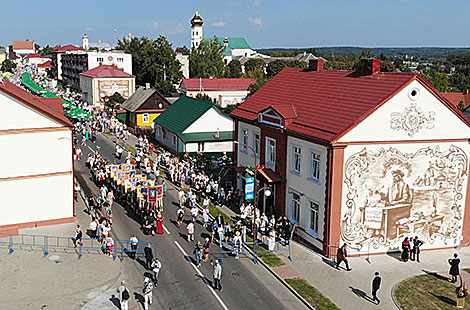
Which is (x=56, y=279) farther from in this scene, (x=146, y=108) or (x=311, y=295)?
(x=146, y=108)

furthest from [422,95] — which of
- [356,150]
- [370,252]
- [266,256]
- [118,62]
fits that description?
[118,62]

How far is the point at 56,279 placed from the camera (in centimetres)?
2359

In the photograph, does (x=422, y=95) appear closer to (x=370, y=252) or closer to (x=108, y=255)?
(x=370, y=252)

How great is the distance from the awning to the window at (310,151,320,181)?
341cm

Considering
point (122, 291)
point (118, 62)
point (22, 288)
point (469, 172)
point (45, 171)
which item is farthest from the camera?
point (118, 62)

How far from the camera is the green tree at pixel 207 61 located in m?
131

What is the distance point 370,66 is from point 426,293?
45.2ft

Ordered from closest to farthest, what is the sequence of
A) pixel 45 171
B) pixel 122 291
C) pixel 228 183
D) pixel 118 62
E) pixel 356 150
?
pixel 122 291
pixel 356 150
pixel 45 171
pixel 228 183
pixel 118 62

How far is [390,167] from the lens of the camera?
27.5 metres

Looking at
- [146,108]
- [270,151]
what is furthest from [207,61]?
[270,151]

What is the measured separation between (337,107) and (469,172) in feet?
28.7

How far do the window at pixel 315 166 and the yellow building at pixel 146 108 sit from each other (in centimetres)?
4131

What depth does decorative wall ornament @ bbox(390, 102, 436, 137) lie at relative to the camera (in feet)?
89.6

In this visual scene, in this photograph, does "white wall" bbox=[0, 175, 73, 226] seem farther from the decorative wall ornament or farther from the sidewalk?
the decorative wall ornament
